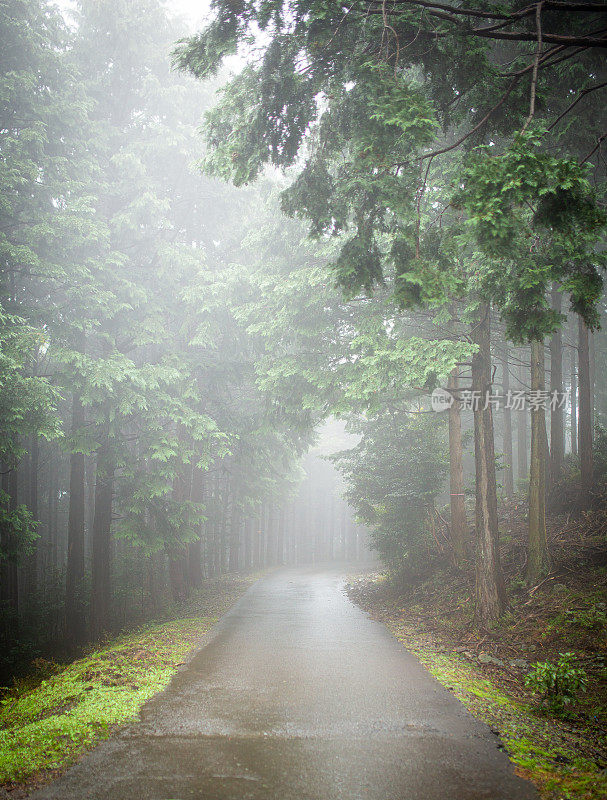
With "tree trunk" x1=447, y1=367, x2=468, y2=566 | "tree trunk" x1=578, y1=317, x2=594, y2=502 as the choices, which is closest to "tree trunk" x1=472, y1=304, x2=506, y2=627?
"tree trunk" x1=447, y1=367, x2=468, y2=566

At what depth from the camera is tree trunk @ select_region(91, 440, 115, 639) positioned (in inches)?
471

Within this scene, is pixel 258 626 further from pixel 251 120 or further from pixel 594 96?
pixel 594 96

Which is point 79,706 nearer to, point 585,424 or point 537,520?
point 537,520

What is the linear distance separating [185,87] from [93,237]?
288 inches

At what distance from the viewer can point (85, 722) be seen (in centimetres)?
441

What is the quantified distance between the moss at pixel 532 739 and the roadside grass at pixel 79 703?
3.50 metres

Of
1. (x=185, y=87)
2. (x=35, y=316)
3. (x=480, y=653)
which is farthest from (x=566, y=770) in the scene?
(x=185, y=87)

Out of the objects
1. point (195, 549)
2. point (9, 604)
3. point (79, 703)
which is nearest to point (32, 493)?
point (9, 604)

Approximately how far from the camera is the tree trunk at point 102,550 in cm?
1197

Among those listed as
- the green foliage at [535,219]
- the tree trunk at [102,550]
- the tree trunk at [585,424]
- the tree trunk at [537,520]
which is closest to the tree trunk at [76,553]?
the tree trunk at [102,550]

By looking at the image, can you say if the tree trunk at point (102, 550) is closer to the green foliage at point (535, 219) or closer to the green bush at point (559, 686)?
the green bush at point (559, 686)

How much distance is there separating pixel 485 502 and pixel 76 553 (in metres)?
10.7

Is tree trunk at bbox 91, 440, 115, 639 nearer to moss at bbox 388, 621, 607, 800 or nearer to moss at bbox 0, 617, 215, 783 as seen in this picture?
moss at bbox 0, 617, 215, 783

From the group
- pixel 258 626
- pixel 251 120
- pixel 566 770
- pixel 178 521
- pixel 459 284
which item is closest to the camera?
pixel 566 770
